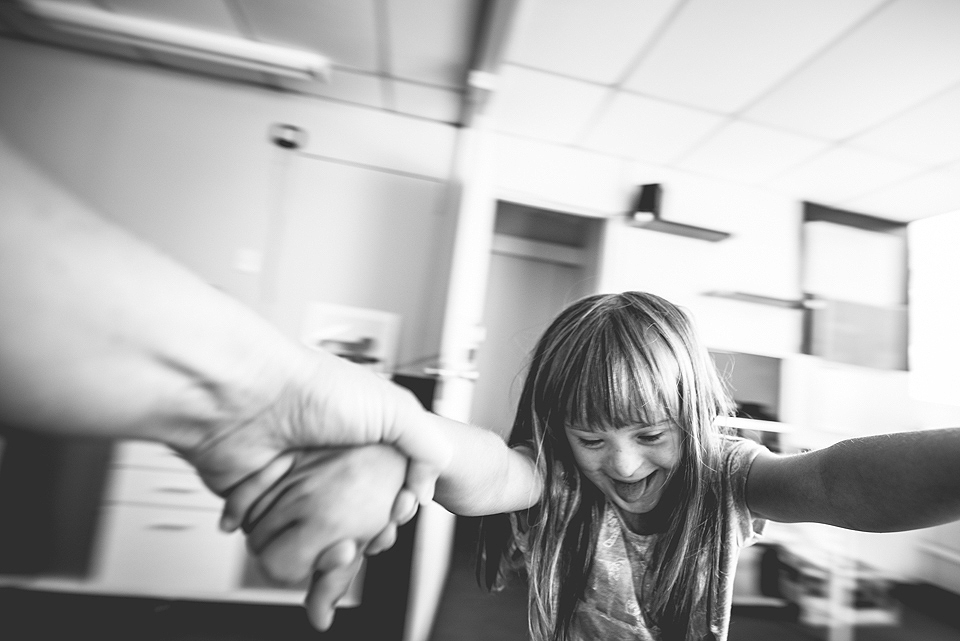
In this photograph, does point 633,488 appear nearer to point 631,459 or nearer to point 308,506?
point 631,459

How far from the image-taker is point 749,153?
2598 mm

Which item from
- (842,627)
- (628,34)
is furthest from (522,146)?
(842,627)

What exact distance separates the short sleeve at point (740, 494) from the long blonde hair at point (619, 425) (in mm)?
25

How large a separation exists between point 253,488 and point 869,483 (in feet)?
2.64

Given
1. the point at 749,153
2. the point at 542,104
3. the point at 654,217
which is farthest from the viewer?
the point at 654,217

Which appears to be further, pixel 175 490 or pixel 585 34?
pixel 175 490

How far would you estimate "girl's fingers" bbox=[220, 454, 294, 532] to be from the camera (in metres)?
0.48

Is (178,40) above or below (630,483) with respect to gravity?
above

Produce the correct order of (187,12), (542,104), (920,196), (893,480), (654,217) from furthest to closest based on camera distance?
(654,217)
(542,104)
(920,196)
(187,12)
(893,480)

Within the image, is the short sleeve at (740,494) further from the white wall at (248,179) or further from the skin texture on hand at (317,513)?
the white wall at (248,179)

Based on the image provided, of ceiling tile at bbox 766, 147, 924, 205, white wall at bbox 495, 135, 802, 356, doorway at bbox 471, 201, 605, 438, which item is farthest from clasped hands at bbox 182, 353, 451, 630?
doorway at bbox 471, 201, 605, 438

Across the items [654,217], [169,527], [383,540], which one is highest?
[654,217]

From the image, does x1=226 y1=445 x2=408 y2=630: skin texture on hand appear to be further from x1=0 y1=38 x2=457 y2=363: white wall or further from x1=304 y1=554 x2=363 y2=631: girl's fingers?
x1=0 y1=38 x2=457 y2=363: white wall

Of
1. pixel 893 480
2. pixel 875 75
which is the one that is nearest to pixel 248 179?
pixel 893 480
